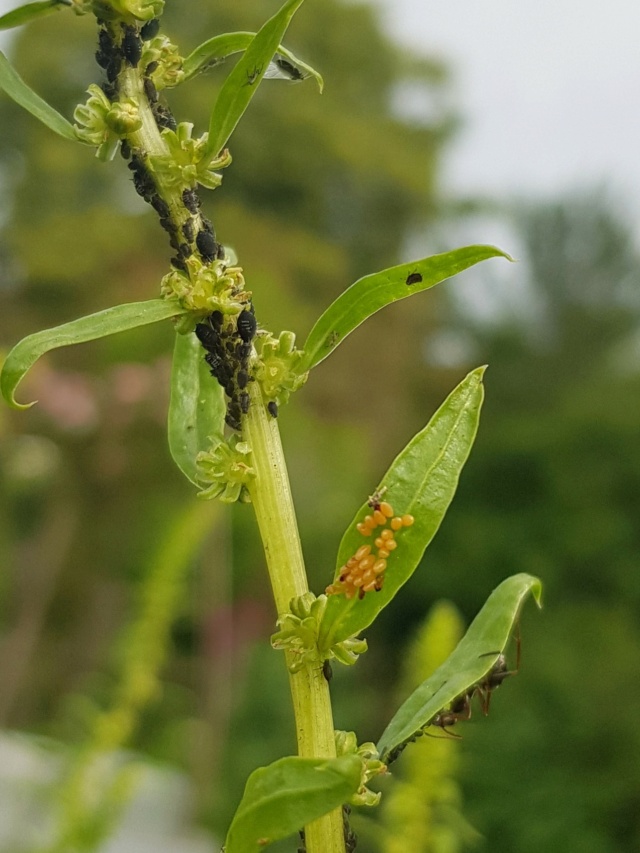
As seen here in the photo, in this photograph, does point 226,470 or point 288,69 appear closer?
point 226,470

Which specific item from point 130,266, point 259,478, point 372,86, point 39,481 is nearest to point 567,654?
point 39,481

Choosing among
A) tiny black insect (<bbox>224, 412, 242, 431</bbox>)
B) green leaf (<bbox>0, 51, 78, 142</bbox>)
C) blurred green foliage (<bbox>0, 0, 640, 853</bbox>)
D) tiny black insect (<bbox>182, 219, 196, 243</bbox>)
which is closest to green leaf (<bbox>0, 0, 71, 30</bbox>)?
green leaf (<bbox>0, 51, 78, 142</bbox>)

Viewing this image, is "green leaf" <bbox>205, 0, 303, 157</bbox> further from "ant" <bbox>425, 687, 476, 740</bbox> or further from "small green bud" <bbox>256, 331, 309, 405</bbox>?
"ant" <bbox>425, 687, 476, 740</bbox>

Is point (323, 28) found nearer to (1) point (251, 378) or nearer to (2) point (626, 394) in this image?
(2) point (626, 394)

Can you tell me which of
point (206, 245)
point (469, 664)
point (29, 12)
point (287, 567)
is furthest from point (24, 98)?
point (469, 664)

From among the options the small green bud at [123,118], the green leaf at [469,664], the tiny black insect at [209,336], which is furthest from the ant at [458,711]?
the small green bud at [123,118]

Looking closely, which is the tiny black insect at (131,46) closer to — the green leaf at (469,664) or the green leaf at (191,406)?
the green leaf at (191,406)

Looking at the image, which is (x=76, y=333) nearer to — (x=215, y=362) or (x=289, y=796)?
(x=215, y=362)
